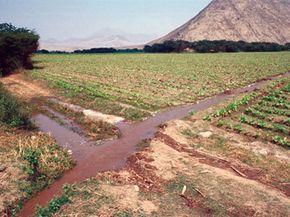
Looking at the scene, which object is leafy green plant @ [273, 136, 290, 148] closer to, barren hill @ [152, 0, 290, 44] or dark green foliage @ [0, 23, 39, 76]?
dark green foliage @ [0, 23, 39, 76]

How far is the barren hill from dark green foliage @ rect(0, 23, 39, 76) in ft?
416

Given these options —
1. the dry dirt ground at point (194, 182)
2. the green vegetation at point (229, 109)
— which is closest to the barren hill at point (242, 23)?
the green vegetation at point (229, 109)

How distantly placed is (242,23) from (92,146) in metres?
168

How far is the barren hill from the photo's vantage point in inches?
6219

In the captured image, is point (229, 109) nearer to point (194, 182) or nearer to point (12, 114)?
point (194, 182)

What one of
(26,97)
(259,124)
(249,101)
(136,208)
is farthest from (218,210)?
(26,97)

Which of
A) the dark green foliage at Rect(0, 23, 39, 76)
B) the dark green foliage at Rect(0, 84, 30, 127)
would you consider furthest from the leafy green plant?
the dark green foliage at Rect(0, 23, 39, 76)

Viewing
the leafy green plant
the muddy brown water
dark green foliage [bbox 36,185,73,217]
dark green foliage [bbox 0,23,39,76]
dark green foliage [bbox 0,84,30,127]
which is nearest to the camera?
dark green foliage [bbox 36,185,73,217]

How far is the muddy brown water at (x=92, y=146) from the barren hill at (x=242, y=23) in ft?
480

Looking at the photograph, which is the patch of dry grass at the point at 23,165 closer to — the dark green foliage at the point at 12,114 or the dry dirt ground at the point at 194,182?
the dark green foliage at the point at 12,114

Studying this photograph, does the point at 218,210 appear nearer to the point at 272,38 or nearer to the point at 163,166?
the point at 163,166

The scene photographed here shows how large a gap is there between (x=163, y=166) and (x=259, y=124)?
608 cm

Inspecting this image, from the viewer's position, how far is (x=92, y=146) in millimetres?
12898

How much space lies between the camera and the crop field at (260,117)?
43.4 ft
